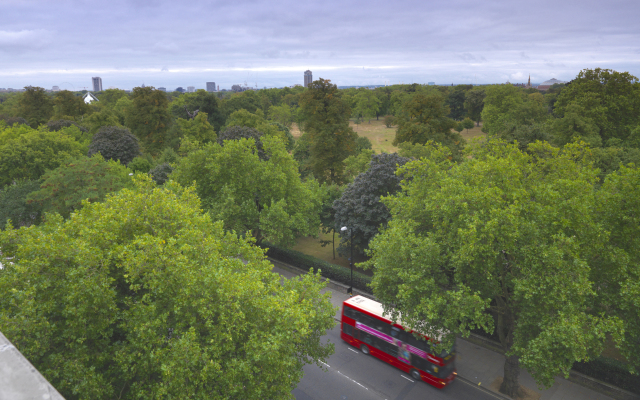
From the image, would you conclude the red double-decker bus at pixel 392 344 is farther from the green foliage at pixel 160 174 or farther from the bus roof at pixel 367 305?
the green foliage at pixel 160 174

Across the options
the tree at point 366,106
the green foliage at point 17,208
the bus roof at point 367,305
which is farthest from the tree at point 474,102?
the green foliage at point 17,208

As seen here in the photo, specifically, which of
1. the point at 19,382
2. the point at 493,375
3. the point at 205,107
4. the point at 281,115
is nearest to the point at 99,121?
the point at 205,107

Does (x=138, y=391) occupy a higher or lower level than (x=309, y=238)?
higher

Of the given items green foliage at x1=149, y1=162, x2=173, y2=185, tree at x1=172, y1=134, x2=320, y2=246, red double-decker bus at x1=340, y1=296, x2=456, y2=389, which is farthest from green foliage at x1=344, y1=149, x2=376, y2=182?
red double-decker bus at x1=340, y1=296, x2=456, y2=389

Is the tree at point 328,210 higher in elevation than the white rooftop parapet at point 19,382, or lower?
lower

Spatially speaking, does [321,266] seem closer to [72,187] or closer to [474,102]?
[72,187]

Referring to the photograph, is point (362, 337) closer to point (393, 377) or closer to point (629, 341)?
point (393, 377)

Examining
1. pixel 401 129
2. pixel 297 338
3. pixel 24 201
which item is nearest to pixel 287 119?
pixel 401 129
